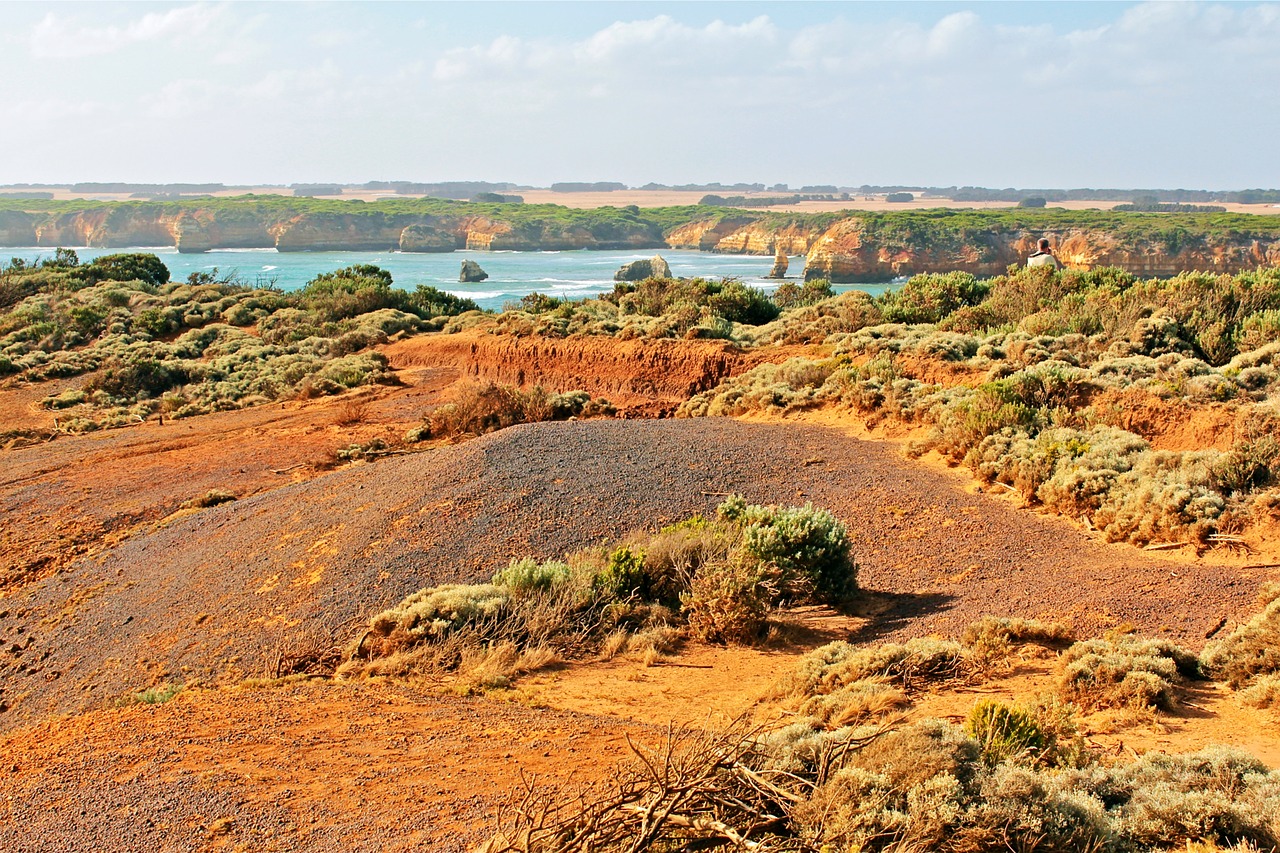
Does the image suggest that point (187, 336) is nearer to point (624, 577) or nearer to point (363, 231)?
point (624, 577)

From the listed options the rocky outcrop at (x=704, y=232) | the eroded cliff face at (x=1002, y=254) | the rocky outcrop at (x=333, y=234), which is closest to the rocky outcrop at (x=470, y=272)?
the eroded cliff face at (x=1002, y=254)

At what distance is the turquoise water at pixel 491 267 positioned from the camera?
57.6 meters

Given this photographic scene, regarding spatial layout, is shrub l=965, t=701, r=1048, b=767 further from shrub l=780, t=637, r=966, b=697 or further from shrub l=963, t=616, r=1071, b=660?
shrub l=963, t=616, r=1071, b=660

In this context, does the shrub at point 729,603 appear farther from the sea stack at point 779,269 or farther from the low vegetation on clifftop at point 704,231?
the low vegetation on clifftop at point 704,231

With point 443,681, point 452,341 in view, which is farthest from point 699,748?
point 452,341

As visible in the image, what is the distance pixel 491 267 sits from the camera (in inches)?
3068

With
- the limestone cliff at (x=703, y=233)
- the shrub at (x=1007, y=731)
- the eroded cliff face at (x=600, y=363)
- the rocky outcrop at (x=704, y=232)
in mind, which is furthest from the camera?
the rocky outcrop at (x=704, y=232)

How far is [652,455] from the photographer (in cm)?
1138

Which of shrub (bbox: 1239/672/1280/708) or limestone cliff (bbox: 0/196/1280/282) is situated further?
limestone cliff (bbox: 0/196/1280/282)

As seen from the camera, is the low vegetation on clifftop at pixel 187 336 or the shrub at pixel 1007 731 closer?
the shrub at pixel 1007 731

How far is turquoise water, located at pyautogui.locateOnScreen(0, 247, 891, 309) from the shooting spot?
5759 centimetres

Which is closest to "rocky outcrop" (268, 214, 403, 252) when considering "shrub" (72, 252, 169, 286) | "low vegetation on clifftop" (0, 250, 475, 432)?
"shrub" (72, 252, 169, 286)

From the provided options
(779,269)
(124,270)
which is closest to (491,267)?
(779,269)

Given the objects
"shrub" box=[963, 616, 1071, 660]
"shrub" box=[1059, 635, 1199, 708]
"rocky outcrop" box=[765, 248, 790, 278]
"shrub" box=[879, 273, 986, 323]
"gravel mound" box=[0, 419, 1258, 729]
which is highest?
"shrub" box=[879, 273, 986, 323]
